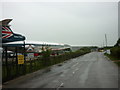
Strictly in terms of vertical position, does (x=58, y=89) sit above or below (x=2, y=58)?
below

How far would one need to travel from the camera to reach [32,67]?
17625mm

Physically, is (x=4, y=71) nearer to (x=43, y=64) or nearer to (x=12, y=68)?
(x=12, y=68)

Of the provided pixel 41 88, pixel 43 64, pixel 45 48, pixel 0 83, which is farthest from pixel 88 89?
pixel 45 48

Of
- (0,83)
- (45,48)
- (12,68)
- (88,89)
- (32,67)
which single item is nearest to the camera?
(88,89)

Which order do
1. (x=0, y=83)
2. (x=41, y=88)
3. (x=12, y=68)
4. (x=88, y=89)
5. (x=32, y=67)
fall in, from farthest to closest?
1. (x=32, y=67)
2. (x=12, y=68)
3. (x=0, y=83)
4. (x=41, y=88)
5. (x=88, y=89)

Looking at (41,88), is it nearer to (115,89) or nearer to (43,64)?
(115,89)

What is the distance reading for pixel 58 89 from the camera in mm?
8656

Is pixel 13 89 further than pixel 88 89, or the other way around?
pixel 13 89

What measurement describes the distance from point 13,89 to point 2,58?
355cm

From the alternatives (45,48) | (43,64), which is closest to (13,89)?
(43,64)

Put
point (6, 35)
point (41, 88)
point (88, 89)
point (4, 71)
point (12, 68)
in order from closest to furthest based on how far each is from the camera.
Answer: point (88, 89) < point (41, 88) < point (4, 71) < point (12, 68) < point (6, 35)

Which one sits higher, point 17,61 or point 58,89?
point 17,61

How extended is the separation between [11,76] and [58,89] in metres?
5.25

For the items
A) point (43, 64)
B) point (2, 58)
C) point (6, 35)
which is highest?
point (6, 35)
